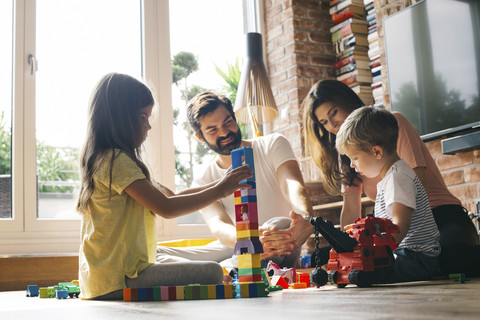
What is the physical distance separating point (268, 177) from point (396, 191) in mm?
1118

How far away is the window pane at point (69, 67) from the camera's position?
3238 mm

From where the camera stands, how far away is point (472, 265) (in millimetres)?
1755

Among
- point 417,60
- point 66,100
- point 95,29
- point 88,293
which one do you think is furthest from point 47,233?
point 417,60

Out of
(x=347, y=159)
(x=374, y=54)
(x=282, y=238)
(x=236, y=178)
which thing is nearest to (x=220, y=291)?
(x=236, y=178)

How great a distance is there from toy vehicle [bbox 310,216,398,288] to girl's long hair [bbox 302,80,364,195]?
68cm

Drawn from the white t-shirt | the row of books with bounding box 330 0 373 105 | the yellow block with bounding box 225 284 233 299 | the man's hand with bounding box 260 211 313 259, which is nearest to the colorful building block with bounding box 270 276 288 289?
the man's hand with bounding box 260 211 313 259

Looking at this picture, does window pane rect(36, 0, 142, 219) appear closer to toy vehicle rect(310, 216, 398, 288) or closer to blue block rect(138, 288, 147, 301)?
blue block rect(138, 288, 147, 301)

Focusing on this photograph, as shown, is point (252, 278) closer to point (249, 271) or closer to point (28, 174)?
point (249, 271)

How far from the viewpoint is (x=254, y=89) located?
312cm

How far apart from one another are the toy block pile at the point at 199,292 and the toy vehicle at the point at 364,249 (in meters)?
0.29

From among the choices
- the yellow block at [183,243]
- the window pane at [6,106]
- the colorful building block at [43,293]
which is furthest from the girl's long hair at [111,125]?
the window pane at [6,106]

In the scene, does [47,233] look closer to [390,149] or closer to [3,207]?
[3,207]

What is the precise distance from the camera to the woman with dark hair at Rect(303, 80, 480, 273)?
6.25 ft

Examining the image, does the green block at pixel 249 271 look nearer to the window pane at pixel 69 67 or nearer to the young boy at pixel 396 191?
the young boy at pixel 396 191
